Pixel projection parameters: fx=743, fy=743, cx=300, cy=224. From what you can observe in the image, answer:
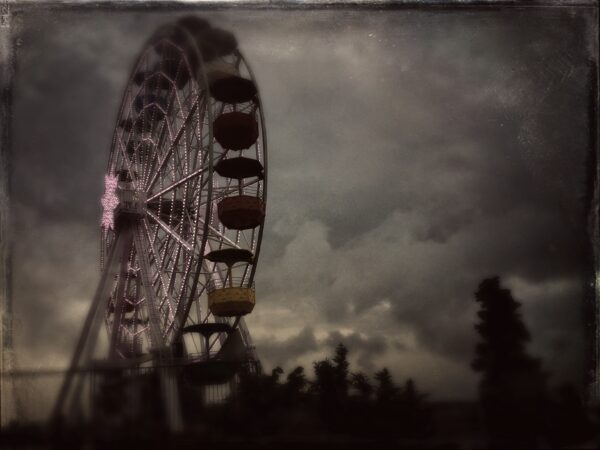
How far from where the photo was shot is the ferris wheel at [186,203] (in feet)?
66.3

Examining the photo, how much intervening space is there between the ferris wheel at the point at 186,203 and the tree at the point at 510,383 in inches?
288

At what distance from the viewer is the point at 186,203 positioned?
2173 centimetres

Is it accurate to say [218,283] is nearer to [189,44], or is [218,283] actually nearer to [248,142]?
[248,142]

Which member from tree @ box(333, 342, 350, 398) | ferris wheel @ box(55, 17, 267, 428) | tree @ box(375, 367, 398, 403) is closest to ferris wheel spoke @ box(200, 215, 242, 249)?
ferris wheel @ box(55, 17, 267, 428)

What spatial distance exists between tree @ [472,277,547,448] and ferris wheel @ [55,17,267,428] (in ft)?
24.0

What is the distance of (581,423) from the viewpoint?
462 inches

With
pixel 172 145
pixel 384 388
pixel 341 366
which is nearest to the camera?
pixel 172 145

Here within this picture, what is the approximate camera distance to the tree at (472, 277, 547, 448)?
12.7 m

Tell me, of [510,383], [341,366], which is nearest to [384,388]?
[341,366]

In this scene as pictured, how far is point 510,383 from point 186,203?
1166cm

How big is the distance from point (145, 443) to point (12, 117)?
5491 millimetres

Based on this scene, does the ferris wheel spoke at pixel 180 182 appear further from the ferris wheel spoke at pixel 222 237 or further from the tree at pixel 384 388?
the tree at pixel 384 388

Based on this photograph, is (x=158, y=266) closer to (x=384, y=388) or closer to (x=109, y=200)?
(x=109, y=200)

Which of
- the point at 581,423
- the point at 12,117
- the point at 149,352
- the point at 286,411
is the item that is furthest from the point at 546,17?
the point at 149,352
